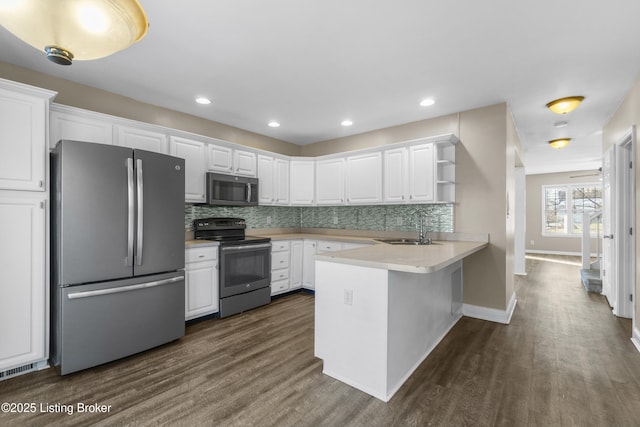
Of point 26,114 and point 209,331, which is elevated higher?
point 26,114

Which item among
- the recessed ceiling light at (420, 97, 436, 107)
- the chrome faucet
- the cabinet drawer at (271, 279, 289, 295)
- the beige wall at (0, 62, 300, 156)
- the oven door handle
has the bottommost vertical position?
the cabinet drawer at (271, 279, 289, 295)

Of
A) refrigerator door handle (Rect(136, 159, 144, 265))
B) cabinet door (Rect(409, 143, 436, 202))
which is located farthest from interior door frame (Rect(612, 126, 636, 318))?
refrigerator door handle (Rect(136, 159, 144, 265))

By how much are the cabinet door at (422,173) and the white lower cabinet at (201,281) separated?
2.57 m

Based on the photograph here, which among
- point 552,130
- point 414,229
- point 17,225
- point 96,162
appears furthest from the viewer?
point 552,130

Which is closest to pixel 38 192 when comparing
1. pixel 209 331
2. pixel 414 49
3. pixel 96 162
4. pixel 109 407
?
pixel 96 162

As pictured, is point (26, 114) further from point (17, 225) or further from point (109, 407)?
point (109, 407)

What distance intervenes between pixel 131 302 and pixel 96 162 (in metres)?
1.18

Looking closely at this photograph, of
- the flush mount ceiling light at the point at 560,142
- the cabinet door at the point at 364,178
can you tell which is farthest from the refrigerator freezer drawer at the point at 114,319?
the flush mount ceiling light at the point at 560,142

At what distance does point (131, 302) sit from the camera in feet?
8.32

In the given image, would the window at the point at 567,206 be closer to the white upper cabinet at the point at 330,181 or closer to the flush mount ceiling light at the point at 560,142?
the flush mount ceiling light at the point at 560,142

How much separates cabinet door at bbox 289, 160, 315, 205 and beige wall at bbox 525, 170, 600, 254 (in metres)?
8.31

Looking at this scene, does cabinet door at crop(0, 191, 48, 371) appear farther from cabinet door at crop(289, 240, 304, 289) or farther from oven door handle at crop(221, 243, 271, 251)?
cabinet door at crop(289, 240, 304, 289)

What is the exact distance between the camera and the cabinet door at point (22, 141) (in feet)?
7.13

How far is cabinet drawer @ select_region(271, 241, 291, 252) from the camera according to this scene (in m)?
4.29
